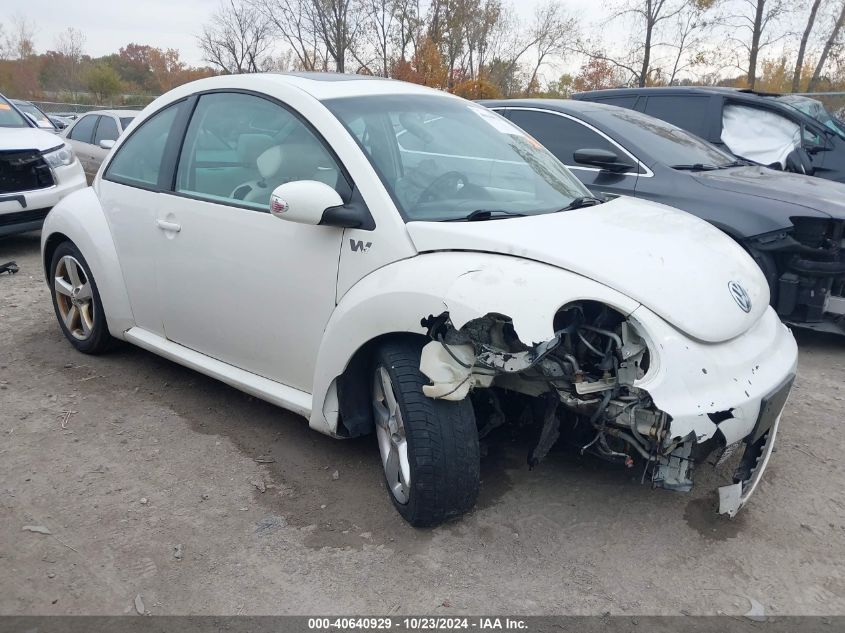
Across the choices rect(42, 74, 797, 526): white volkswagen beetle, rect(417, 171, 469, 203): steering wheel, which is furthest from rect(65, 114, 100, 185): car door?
rect(417, 171, 469, 203): steering wheel

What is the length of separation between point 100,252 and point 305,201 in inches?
73.7

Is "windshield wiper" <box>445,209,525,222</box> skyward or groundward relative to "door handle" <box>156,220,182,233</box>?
skyward

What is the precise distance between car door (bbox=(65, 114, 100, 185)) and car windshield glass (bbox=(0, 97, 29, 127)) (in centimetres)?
251

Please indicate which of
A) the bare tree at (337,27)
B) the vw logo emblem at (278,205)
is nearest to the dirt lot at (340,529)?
the vw logo emblem at (278,205)

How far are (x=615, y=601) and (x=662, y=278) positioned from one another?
3.78 ft

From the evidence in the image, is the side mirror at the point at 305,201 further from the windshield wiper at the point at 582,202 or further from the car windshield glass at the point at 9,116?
the car windshield glass at the point at 9,116

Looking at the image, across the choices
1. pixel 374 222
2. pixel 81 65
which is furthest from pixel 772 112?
pixel 81 65

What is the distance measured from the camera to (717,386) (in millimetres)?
2490

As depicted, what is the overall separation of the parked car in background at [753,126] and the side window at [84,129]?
865cm

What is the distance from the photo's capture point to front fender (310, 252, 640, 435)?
248cm

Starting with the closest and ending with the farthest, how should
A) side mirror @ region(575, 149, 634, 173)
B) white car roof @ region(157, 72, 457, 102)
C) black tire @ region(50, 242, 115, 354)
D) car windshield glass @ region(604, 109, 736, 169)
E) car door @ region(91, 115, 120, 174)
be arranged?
white car roof @ region(157, 72, 457, 102) < black tire @ region(50, 242, 115, 354) < side mirror @ region(575, 149, 634, 173) < car windshield glass @ region(604, 109, 736, 169) < car door @ region(91, 115, 120, 174)

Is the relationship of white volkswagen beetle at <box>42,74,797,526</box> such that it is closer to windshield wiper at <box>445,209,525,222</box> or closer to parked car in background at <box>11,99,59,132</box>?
windshield wiper at <box>445,209,525,222</box>

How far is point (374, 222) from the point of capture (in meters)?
2.95

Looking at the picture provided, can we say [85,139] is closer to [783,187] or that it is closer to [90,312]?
[90,312]
